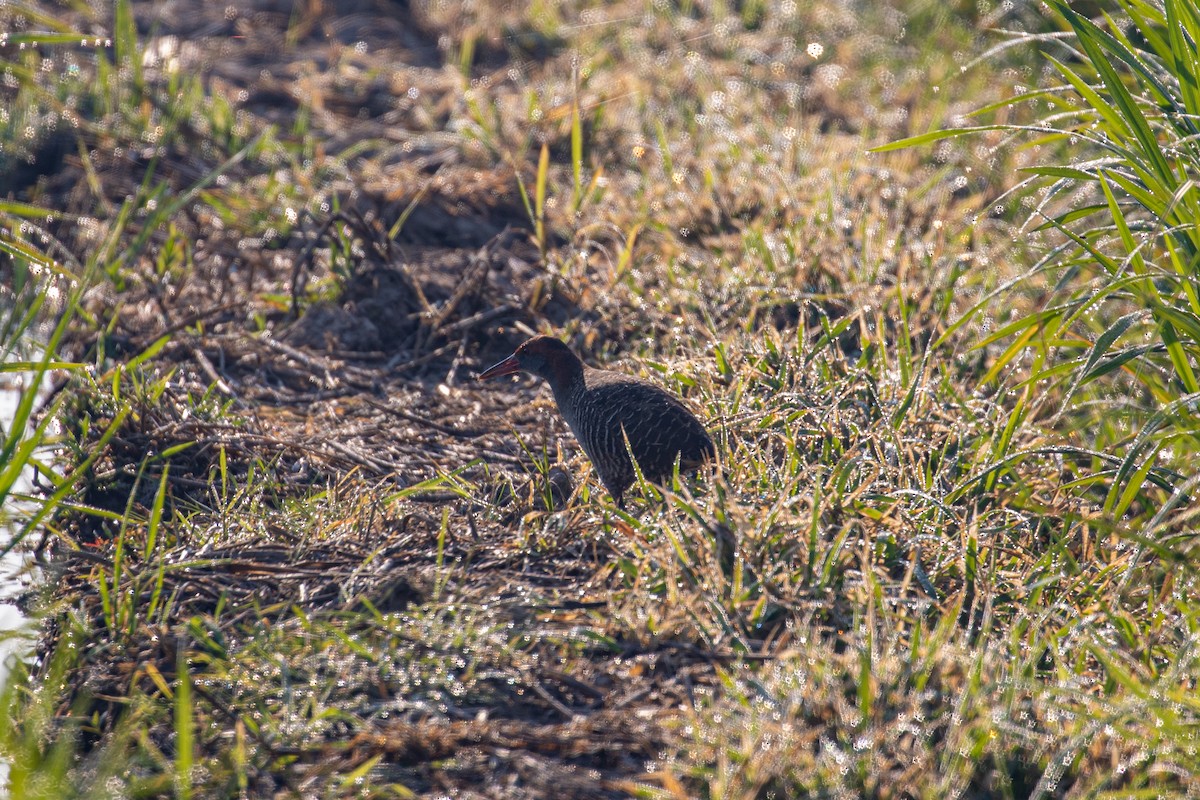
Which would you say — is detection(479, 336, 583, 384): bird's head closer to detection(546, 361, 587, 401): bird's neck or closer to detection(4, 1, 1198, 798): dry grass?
detection(546, 361, 587, 401): bird's neck

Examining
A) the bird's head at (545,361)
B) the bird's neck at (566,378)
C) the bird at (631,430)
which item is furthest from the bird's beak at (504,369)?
the bird at (631,430)

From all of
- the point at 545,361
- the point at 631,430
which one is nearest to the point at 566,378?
the point at 545,361

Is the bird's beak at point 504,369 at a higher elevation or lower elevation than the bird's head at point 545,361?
lower

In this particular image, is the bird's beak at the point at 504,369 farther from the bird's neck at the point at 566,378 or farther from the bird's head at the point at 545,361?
Answer: the bird's neck at the point at 566,378

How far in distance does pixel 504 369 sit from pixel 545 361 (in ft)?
0.79

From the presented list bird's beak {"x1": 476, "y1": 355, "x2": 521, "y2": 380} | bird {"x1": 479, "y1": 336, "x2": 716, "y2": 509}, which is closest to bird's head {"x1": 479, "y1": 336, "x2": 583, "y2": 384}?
bird's beak {"x1": 476, "y1": 355, "x2": 521, "y2": 380}

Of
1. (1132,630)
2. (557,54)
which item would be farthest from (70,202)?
(1132,630)

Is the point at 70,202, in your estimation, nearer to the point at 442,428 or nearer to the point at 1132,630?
the point at 442,428

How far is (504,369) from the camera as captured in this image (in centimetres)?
464

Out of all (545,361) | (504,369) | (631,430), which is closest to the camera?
(631,430)

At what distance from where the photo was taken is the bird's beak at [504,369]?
460cm

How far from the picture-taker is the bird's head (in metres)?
4.38

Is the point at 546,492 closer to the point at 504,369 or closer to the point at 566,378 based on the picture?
the point at 566,378

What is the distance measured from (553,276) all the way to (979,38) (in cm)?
456
